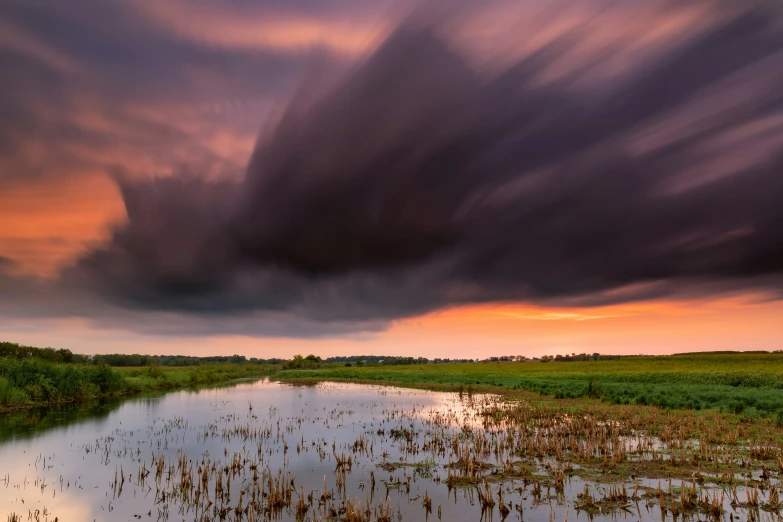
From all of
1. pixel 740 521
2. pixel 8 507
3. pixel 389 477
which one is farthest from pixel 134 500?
pixel 740 521

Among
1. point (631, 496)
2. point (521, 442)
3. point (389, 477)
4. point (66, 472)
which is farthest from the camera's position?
point (521, 442)

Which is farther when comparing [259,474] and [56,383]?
[56,383]

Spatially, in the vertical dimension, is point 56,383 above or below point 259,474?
above

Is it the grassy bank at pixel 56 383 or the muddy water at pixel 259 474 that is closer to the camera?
the muddy water at pixel 259 474

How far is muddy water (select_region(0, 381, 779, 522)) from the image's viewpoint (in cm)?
1252

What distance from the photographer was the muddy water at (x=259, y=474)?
41.1 ft

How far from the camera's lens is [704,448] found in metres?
18.3

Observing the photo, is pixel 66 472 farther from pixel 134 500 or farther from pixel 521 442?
pixel 521 442

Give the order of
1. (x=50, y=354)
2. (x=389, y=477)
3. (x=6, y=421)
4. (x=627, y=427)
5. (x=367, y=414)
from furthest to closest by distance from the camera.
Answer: (x=50, y=354) < (x=367, y=414) < (x=6, y=421) < (x=627, y=427) < (x=389, y=477)

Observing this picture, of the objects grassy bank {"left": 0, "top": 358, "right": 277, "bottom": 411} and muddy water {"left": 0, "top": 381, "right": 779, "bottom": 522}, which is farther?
grassy bank {"left": 0, "top": 358, "right": 277, "bottom": 411}

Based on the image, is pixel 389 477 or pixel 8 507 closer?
pixel 8 507

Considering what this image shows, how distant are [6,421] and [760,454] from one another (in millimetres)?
45621

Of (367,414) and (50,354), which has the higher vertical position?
(50,354)

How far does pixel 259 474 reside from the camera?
16.9 metres
